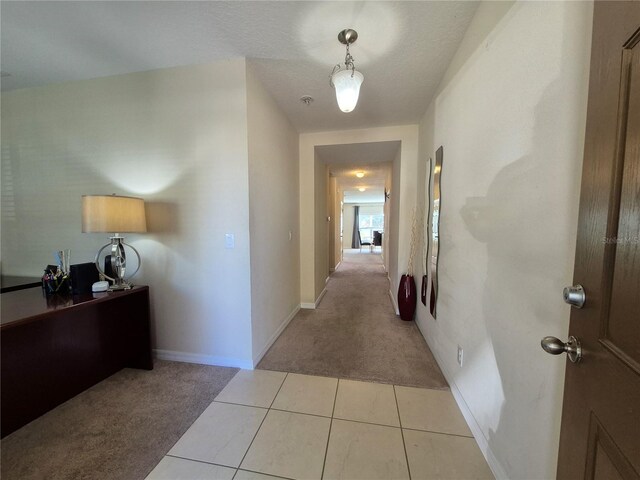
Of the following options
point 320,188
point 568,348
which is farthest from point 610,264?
point 320,188

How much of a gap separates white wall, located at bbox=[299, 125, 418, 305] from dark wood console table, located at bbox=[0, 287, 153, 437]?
6.37 ft

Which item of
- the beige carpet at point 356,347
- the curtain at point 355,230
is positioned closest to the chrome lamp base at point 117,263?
the beige carpet at point 356,347

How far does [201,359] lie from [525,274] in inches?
92.7

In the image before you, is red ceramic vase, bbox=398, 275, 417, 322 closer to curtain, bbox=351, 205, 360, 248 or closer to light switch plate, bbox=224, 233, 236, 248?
light switch plate, bbox=224, 233, 236, 248

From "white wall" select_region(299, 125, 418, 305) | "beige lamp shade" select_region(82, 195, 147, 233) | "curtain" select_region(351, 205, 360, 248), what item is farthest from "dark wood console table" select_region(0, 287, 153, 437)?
"curtain" select_region(351, 205, 360, 248)

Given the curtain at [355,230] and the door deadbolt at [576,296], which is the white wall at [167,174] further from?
the curtain at [355,230]

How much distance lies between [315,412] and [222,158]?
1964mm

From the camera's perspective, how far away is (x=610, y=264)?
0.54 metres

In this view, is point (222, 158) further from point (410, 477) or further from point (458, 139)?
point (410, 477)

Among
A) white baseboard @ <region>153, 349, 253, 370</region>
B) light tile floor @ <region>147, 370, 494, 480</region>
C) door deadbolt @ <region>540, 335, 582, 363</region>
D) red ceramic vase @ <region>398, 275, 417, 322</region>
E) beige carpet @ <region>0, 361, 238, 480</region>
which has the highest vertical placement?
door deadbolt @ <region>540, 335, 582, 363</region>

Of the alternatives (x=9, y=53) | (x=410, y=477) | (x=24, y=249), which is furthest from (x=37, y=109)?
(x=410, y=477)

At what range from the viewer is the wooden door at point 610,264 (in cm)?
49

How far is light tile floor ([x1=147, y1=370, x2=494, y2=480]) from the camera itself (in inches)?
44.6

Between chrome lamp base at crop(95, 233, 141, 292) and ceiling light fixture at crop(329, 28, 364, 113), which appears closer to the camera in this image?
ceiling light fixture at crop(329, 28, 364, 113)
